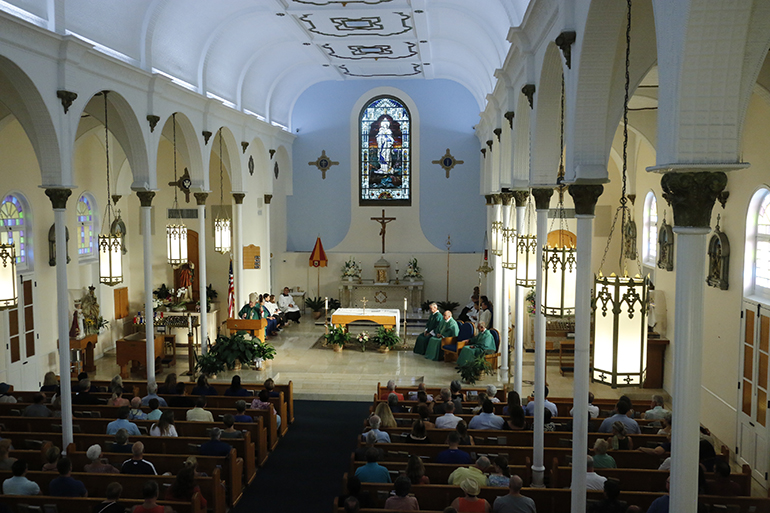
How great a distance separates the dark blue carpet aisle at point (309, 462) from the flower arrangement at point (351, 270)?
897 centimetres

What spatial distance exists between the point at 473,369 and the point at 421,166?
1080 centimetres

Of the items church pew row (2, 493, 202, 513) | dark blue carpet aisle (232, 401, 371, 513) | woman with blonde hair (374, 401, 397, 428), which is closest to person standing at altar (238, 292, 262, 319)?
dark blue carpet aisle (232, 401, 371, 513)

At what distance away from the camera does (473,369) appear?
556 inches

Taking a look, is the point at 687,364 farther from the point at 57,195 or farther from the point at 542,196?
the point at 57,195

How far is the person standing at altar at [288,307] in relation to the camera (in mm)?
21250

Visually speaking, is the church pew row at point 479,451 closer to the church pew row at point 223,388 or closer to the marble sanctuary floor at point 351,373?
the church pew row at point 223,388

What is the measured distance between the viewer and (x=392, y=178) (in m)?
23.4

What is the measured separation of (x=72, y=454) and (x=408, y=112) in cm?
1752

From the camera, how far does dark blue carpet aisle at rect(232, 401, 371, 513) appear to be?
895cm

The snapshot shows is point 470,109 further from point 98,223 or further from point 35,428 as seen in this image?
point 35,428

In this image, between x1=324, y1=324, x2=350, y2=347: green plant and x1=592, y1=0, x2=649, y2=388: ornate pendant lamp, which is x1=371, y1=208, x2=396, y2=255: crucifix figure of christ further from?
x1=592, y1=0, x2=649, y2=388: ornate pendant lamp

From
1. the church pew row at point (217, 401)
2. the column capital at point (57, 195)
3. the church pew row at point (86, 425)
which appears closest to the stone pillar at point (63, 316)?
the column capital at point (57, 195)

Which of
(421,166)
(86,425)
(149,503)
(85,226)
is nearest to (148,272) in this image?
(86,425)

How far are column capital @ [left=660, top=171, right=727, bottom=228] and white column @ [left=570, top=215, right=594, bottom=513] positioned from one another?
102 inches
